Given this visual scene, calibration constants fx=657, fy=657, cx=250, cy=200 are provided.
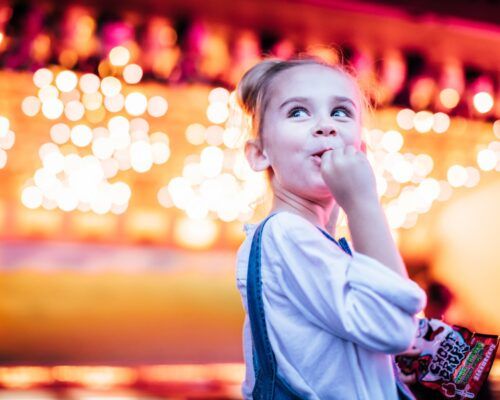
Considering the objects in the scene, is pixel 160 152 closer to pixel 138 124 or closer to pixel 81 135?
pixel 138 124

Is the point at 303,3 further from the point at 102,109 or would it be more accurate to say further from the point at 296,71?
the point at 296,71

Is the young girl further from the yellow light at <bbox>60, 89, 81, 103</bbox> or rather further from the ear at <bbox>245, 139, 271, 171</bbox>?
the yellow light at <bbox>60, 89, 81, 103</bbox>

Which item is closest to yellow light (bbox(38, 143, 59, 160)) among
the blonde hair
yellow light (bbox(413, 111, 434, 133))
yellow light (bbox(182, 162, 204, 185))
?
yellow light (bbox(182, 162, 204, 185))

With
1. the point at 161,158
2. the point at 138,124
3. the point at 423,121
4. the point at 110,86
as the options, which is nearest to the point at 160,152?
the point at 161,158

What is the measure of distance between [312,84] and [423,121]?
2.77 m

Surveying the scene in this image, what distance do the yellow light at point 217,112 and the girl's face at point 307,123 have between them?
2302mm

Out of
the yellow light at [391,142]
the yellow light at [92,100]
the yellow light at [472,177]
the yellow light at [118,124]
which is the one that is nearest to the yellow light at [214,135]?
the yellow light at [118,124]

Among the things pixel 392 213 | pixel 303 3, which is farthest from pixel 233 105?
pixel 392 213

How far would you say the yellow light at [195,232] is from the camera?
3152 millimetres

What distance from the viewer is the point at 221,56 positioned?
2.82 meters

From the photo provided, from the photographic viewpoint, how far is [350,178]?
0.57m

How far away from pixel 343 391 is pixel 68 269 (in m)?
2.67

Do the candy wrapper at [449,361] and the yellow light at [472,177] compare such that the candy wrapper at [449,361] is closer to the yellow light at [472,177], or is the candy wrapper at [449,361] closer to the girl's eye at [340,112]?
the girl's eye at [340,112]

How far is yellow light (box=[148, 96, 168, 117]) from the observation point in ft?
9.47
